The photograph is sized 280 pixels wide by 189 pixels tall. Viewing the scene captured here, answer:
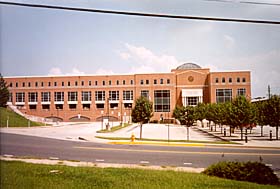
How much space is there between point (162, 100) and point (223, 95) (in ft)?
34.8

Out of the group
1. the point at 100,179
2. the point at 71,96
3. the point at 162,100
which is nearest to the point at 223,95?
the point at 162,100

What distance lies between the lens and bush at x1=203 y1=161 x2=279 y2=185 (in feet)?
31.5

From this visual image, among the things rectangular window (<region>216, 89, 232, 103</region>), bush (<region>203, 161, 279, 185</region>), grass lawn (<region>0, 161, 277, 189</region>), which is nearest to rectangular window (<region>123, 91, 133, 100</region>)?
rectangular window (<region>216, 89, 232, 103</region>)

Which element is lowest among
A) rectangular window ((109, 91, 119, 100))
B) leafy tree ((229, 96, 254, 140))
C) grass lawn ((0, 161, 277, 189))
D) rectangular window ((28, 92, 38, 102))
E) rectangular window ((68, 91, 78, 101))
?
grass lawn ((0, 161, 277, 189))

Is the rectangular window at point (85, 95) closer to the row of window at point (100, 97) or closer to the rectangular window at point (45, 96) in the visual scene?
the row of window at point (100, 97)

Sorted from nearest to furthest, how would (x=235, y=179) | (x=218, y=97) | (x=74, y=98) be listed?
(x=235, y=179)
(x=74, y=98)
(x=218, y=97)

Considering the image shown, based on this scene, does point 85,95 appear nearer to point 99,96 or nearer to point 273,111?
point 99,96

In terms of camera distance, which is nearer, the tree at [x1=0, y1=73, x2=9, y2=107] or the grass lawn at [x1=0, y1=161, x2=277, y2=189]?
the grass lawn at [x1=0, y1=161, x2=277, y2=189]

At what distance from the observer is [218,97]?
160 feet

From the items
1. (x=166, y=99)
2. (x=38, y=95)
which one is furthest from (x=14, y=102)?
(x=166, y=99)

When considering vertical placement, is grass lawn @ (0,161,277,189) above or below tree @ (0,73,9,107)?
below

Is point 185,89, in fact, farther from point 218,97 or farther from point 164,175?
point 164,175

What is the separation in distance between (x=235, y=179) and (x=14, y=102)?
805 centimetres

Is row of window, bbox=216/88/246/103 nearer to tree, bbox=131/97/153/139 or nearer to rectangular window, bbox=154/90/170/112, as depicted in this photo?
rectangular window, bbox=154/90/170/112
